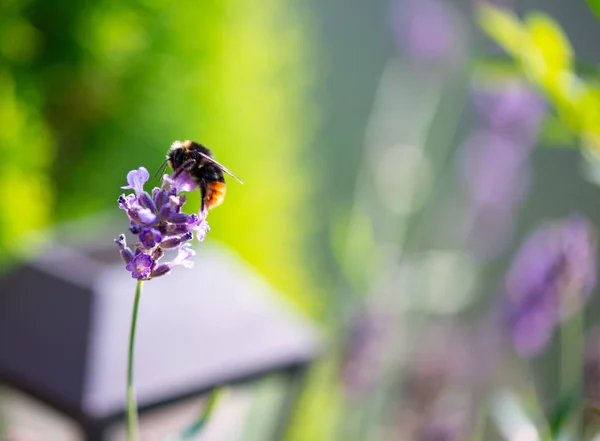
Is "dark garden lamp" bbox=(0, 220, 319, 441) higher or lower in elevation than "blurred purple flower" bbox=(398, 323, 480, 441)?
lower

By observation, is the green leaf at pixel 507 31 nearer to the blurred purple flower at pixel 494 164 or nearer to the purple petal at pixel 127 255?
the purple petal at pixel 127 255

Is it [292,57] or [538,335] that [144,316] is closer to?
[538,335]

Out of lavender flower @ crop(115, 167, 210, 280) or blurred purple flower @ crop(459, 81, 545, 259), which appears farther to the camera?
blurred purple flower @ crop(459, 81, 545, 259)

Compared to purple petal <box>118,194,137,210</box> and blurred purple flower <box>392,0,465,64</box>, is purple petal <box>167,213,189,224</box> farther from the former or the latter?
blurred purple flower <box>392,0,465,64</box>

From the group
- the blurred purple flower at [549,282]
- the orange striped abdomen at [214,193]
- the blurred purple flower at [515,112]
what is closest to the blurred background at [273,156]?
the blurred purple flower at [515,112]

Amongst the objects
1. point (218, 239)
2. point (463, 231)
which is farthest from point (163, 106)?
point (463, 231)

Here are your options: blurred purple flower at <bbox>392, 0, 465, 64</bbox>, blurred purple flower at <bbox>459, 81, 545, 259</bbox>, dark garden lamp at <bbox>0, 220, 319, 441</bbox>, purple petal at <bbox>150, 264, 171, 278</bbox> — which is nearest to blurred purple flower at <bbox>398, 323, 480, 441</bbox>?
blurred purple flower at <bbox>459, 81, 545, 259</bbox>

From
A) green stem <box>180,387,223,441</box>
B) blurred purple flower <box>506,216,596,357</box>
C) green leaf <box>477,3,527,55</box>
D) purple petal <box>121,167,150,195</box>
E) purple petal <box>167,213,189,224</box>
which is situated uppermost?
green leaf <box>477,3,527,55</box>
